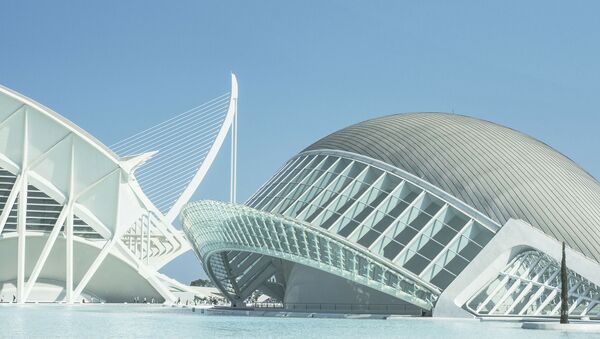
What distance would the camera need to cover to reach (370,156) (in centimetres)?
5597

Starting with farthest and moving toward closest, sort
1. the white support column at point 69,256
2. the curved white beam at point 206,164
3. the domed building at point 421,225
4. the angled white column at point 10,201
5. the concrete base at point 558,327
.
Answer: the curved white beam at point 206,164 < the white support column at point 69,256 < the angled white column at point 10,201 < the domed building at point 421,225 < the concrete base at point 558,327

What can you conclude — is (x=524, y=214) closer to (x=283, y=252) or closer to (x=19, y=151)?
(x=283, y=252)

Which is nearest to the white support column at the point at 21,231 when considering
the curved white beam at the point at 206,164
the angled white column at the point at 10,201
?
the angled white column at the point at 10,201

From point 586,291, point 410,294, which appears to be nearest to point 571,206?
point 586,291

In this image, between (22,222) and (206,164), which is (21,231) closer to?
(22,222)

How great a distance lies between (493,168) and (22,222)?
43228 mm

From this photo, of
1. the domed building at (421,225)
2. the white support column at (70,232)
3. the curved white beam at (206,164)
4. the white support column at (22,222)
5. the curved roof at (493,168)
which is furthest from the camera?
the curved white beam at (206,164)

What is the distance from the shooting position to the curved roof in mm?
49844

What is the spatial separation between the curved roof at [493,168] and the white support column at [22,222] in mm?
29793

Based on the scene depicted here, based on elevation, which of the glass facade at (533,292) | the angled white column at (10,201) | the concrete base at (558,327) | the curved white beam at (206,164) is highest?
the curved white beam at (206,164)

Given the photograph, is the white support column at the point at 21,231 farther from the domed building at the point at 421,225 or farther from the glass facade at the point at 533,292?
the glass facade at the point at 533,292

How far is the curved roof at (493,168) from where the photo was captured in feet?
164

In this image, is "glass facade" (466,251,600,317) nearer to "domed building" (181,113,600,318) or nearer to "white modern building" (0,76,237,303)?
"domed building" (181,113,600,318)

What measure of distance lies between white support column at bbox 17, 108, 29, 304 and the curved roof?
1173 inches
